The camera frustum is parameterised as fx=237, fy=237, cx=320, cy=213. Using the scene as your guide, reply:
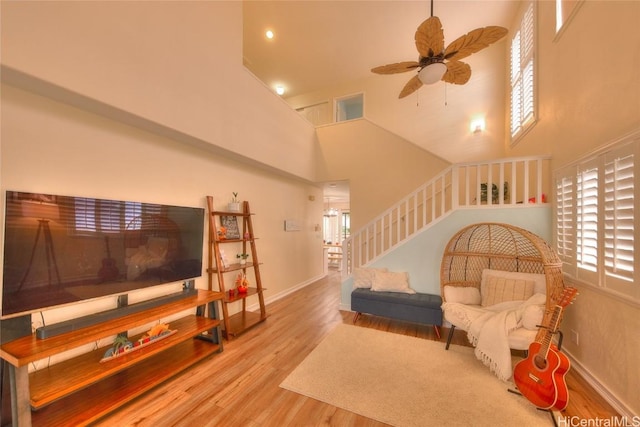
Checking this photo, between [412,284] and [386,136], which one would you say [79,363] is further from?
[386,136]

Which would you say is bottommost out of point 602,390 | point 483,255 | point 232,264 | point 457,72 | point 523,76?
point 602,390

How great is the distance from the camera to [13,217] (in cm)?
158

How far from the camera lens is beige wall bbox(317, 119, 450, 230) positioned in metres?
4.73

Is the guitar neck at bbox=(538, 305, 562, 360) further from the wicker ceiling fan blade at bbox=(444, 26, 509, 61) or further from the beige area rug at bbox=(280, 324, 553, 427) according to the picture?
the wicker ceiling fan blade at bbox=(444, 26, 509, 61)

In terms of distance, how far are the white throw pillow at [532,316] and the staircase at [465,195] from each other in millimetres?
1397

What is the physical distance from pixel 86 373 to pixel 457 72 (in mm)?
4322

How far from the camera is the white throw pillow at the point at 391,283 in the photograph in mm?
3449

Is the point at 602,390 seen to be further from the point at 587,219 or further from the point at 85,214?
the point at 85,214

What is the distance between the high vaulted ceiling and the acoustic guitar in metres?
3.86

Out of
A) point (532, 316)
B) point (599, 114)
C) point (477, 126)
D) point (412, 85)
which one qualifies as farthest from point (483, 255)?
point (477, 126)

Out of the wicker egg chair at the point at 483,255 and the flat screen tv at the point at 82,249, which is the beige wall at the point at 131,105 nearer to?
the flat screen tv at the point at 82,249

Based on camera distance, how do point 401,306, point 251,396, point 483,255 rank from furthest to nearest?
point 401,306
point 483,255
point 251,396

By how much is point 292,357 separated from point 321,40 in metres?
5.49

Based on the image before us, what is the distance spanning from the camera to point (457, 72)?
8.57 feet
